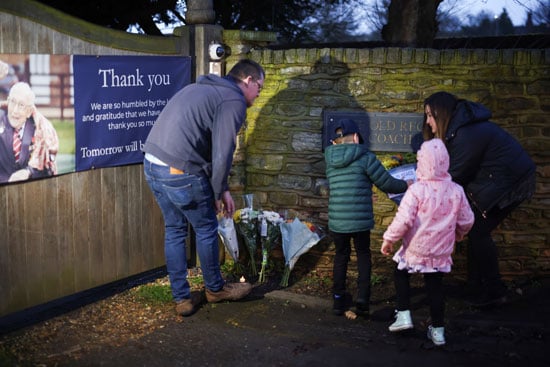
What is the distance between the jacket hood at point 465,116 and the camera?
606cm

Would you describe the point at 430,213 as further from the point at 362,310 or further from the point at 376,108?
the point at 376,108

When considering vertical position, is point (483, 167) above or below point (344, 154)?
below

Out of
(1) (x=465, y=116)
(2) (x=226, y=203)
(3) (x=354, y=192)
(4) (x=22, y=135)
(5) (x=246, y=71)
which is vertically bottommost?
(2) (x=226, y=203)

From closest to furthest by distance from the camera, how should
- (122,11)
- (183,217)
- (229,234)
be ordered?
(183,217)
(229,234)
(122,11)

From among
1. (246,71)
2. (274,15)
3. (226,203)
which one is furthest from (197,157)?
(274,15)

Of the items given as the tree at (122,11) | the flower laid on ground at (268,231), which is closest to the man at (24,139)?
the flower laid on ground at (268,231)

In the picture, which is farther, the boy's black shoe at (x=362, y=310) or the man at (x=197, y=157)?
the boy's black shoe at (x=362, y=310)

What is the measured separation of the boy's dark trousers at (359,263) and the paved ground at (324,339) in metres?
0.21

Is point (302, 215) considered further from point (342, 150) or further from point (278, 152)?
point (342, 150)

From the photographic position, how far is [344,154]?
586cm

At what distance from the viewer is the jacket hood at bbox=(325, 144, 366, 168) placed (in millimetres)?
5844

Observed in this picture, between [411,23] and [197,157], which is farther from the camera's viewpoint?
[411,23]

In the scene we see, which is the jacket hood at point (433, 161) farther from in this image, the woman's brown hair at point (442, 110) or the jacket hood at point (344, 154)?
the woman's brown hair at point (442, 110)

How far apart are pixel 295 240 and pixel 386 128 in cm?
128
